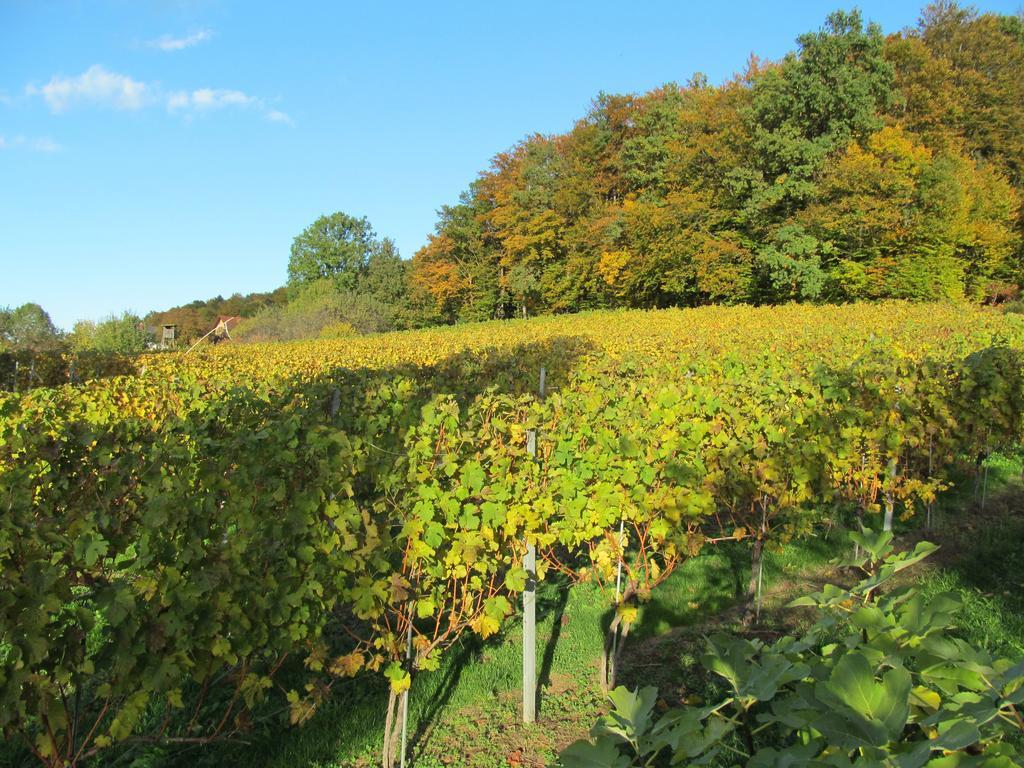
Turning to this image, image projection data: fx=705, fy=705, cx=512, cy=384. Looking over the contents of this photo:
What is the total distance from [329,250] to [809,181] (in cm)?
5666

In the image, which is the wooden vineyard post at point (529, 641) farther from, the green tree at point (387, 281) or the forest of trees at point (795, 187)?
the green tree at point (387, 281)

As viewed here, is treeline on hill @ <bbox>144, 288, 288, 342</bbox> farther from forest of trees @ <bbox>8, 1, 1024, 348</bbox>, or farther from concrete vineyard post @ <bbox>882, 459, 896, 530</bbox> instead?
concrete vineyard post @ <bbox>882, 459, 896, 530</bbox>

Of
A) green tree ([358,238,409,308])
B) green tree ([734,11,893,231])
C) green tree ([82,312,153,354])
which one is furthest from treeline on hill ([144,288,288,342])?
green tree ([734,11,893,231])

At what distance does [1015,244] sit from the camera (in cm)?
3862

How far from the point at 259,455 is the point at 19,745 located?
2003mm

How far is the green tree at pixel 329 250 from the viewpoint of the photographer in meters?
79.7

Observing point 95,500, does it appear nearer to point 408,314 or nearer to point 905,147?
point 905,147

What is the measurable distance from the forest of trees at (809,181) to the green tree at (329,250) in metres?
33.3

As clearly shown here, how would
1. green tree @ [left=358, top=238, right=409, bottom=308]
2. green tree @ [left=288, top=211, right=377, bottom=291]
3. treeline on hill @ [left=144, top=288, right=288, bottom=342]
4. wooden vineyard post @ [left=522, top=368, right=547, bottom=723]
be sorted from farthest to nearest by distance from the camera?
treeline on hill @ [left=144, top=288, right=288, bottom=342] → green tree @ [left=288, top=211, right=377, bottom=291] → green tree @ [left=358, top=238, right=409, bottom=308] → wooden vineyard post @ [left=522, top=368, right=547, bottom=723]

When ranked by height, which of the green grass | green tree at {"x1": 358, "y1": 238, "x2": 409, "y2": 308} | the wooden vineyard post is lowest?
the green grass

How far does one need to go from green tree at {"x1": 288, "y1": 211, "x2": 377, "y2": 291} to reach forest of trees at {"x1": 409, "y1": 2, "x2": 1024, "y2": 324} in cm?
3334

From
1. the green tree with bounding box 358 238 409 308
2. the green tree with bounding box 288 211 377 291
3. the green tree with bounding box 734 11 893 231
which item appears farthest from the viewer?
the green tree with bounding box 288 211 377 291

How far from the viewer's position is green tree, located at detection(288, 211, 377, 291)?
79.7 m

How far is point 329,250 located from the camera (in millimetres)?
79875
